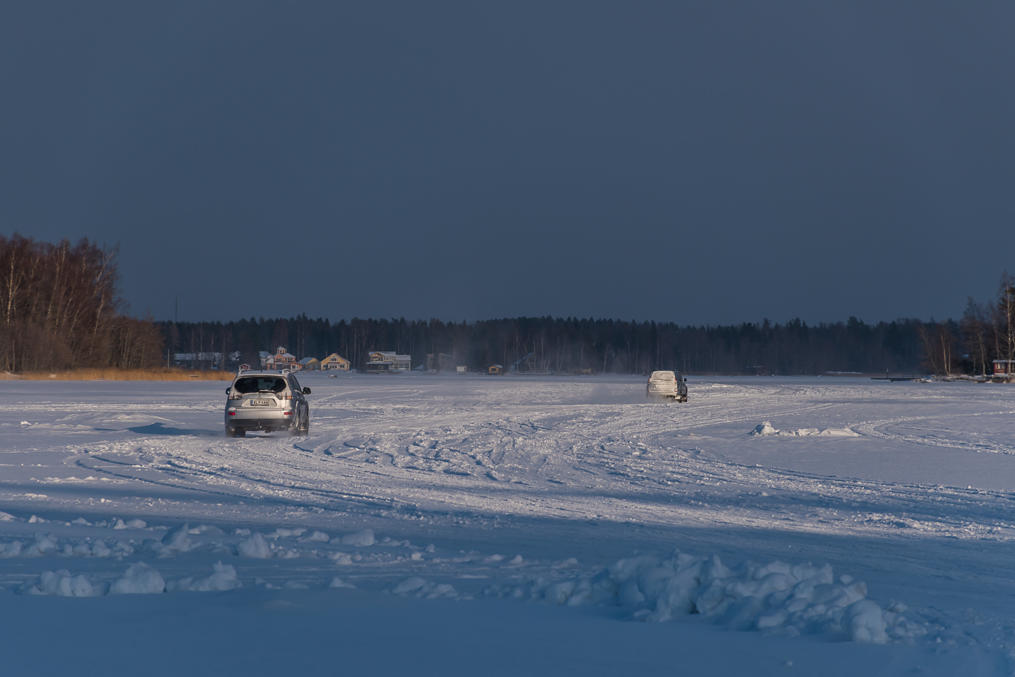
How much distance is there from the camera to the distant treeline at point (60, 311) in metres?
74.6

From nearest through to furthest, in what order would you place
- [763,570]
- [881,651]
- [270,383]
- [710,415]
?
[881,651] → [763,570] → [270,383] → [710,415]

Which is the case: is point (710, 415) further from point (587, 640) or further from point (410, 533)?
point (587, 640)

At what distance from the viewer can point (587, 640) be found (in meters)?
5.79

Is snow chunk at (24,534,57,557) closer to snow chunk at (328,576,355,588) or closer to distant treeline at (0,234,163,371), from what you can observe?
snow chunk at (328,576,355,588)

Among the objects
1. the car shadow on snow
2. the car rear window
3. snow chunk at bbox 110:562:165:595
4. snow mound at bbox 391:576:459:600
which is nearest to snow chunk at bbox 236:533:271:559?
snow chunk at bbox 110:562:165:595

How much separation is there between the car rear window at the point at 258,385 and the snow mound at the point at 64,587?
15.6m

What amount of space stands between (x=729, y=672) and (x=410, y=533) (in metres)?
5.27

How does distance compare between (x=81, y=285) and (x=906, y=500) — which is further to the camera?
(x=81, y=285)

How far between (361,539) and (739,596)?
13.2 ft

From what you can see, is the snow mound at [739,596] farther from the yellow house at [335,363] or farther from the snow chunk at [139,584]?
the yellow house at [335,363]

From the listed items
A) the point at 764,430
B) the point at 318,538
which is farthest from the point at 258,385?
the point at 318,538

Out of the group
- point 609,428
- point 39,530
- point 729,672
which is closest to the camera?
point 729,672

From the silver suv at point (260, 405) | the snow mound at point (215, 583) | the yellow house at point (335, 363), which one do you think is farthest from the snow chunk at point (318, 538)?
the yellow house at point (335, 363)

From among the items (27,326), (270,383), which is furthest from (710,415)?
(27,326)
